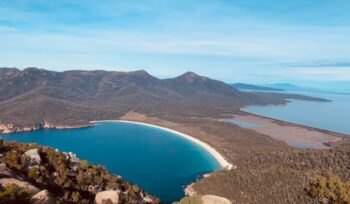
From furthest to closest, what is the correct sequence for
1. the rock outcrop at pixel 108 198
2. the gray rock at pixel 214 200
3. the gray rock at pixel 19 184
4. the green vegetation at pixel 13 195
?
the rock outcrop at pixel 108 198 → the gray rock at pixel 214 200 → the gray rock at pixel 19 184 → the green vegetation at pixel 13 195

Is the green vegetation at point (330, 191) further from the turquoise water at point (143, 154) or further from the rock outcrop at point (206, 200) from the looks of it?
the turquoise water at point (143, 154)

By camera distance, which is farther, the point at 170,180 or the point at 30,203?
the point at 170,180

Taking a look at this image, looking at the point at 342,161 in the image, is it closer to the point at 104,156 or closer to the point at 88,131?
the point at 104,156

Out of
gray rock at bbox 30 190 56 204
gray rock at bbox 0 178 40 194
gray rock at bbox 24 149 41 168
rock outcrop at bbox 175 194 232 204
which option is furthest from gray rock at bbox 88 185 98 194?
gray rock at bbox 30 190 56 204

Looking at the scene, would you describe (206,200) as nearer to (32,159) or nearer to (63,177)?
(63,177)

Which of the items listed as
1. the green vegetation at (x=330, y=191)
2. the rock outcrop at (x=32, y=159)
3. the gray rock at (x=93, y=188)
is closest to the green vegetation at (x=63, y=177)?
the gray rock at (x=93, y=188)

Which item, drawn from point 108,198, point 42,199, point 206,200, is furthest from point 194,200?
point 42,199

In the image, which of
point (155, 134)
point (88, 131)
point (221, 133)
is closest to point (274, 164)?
point (221, 133)

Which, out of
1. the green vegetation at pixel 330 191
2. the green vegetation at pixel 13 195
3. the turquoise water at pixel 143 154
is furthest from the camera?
the turquoise water at pixel 143 154
